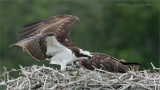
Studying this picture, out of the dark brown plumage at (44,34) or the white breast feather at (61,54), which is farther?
the white breast feather at (61,54)

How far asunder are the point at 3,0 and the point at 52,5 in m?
2.85

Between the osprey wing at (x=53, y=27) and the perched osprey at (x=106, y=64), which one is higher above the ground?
the osprey wing at (x=53, y=27)

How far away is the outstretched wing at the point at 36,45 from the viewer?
798cm

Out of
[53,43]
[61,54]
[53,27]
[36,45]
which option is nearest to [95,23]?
[53,27]

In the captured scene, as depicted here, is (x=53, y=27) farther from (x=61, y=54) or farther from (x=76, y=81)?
(x=76, y=81)

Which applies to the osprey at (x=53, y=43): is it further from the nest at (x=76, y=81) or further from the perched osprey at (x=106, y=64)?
the nest at (x=76, y=81)

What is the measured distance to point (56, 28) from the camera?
933 cm

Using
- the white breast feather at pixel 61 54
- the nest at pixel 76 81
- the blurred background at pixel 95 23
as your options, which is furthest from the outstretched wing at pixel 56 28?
the blurred background at pixel 95 23

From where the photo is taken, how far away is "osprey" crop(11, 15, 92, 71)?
8406mm

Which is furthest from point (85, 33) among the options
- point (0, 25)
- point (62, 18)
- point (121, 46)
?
point (62, 18)

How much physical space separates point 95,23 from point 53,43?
19617 mm

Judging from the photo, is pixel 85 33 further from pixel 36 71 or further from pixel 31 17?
pixel 36 71

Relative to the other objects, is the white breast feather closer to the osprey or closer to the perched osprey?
the osprey

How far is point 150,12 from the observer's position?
1216 inches
